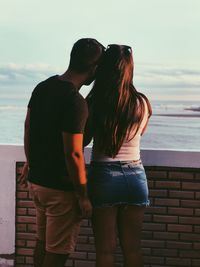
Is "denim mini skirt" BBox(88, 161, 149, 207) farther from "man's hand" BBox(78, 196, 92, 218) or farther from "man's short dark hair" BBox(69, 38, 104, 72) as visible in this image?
"man's short dark hair" BBox(69, 38, 104, 72)

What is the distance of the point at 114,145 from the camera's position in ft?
8.36

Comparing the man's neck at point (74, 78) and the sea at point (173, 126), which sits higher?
the man's neck at point (74, 78)

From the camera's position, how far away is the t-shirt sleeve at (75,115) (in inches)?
95.0

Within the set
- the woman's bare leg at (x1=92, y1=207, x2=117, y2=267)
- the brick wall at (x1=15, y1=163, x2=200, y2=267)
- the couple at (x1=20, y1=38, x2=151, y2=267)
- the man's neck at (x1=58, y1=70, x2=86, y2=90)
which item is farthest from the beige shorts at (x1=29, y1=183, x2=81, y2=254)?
the brick wall at (x1=15, y1=163, x2=200, y2=267)

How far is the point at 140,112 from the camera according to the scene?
261 centimetres

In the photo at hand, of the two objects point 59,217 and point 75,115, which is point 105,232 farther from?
point 75,115

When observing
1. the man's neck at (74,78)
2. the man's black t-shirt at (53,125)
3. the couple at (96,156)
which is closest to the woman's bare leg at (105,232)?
the couple at (96,156)

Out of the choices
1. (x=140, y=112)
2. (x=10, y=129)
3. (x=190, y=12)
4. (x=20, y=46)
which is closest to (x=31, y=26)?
(x=20, y=46)

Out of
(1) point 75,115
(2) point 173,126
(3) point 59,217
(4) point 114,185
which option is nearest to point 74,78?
(1) point 75,115

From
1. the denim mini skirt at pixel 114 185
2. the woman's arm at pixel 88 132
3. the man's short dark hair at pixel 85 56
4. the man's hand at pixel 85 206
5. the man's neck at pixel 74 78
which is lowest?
the man's hand at pixel 85 206

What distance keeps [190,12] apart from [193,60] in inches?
12.4

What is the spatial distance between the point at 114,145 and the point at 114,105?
0.67ft

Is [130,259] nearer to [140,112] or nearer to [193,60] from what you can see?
[140,112]

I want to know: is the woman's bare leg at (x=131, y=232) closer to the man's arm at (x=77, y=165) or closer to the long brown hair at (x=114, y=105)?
the man's arm at (x=77, y=165)
